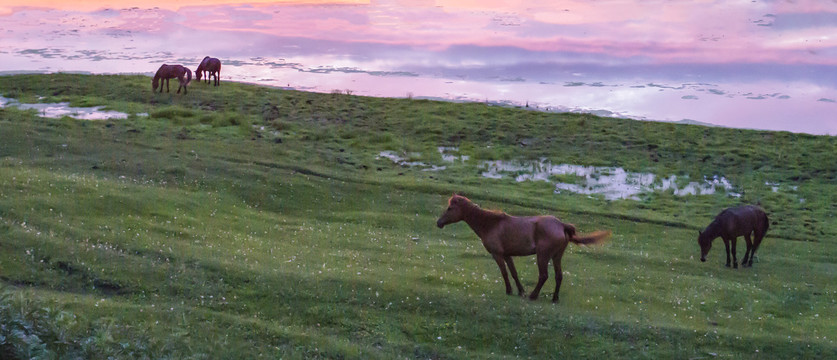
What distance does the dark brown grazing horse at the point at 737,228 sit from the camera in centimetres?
2462

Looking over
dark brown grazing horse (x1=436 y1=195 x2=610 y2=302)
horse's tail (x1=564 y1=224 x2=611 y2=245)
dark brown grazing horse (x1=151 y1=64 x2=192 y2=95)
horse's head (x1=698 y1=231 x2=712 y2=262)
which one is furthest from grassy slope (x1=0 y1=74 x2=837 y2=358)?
dark brown grazing horse (x1=151 y1=64 x2=192 y2=95)

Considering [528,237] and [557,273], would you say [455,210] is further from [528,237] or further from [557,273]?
[557,273]

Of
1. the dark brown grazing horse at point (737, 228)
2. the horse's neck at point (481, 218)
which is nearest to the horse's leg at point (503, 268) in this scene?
the horse's neck at point (481, 218)

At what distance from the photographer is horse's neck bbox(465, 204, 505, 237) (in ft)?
61.1

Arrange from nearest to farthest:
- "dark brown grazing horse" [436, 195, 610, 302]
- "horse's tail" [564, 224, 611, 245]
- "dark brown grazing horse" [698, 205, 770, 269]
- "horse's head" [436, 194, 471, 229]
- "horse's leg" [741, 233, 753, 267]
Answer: "dark brown grazing horse" [436, 195, 610, 302]
"horse's tail" [564, 224, 611, 245]
"horse's head" [436, 194, 471, 229]
"dark brown grazing horse" [698, 205, 770, 269]
"horse's leg" [741, 233, 753, 267]

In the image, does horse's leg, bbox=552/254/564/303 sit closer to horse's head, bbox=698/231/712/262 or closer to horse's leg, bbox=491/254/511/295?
horse's leg, bbox=491/254/511/295

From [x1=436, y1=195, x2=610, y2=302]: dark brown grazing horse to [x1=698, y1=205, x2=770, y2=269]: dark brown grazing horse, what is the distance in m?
8.55

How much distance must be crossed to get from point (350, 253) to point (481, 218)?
5527 millimetres

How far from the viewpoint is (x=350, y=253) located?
893 inches

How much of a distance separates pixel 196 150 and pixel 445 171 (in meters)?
13.7

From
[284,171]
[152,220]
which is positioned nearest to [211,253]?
[152,220]

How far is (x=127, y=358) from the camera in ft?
35.0

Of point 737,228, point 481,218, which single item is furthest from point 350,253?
point 737,228

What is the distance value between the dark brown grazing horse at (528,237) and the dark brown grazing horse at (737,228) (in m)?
8.55
